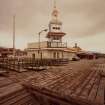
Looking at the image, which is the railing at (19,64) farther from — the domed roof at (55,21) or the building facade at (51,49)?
the domed roof at (55,21)

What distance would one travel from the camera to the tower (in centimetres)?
3912

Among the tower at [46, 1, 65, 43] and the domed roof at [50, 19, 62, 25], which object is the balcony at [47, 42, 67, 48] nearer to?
the tower at [46, 1, 65, 43]

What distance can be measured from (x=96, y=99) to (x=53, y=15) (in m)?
38.8

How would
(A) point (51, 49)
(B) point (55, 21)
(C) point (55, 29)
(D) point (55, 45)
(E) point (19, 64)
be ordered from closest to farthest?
(E) point (19, 64)
(A) point (51, 49)
(D) point (55, 45)
(C) point (55, 29)
(B) point (55, 21)

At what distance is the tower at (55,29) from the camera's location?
3912cm

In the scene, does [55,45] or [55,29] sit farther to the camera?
[55,29]

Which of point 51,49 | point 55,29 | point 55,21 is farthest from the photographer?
point 55,21

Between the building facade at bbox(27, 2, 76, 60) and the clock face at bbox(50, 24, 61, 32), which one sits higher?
the clock face at bbox(50, 24, 61, 32)

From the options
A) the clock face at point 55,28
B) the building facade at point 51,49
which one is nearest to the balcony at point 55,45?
the building facade at point 51,49

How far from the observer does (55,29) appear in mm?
40812

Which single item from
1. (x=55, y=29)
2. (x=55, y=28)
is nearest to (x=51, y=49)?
(x=55, y=29)

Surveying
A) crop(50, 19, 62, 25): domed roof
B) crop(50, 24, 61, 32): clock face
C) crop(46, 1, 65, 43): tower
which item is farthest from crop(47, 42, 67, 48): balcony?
crop(50, 19, 62, 25): domed roof

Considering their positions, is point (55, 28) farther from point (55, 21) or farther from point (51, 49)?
point (51, 49)

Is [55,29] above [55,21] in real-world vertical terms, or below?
below
